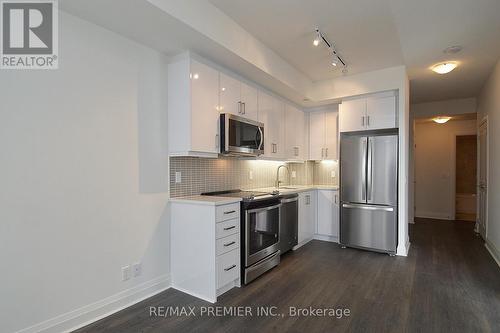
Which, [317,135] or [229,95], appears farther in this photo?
[317,135]

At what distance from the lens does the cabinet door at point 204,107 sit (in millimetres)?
2666

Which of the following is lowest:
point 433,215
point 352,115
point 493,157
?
point 433,215

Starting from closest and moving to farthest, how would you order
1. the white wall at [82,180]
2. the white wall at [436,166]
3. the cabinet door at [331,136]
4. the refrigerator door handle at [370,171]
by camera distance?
the white wall at [82,180] → the refrigerator door handle at [370,171] → the cabinet door at [331,136] → the white wall at [436,166]

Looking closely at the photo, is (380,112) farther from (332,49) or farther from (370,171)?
(332,49)

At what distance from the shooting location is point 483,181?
15.4 ft

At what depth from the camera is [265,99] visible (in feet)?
12.4

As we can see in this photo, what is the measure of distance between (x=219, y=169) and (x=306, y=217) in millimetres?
1785

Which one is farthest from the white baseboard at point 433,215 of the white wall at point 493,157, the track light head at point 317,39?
the track light head at point 317,39

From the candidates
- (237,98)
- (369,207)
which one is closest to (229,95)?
(237,98)

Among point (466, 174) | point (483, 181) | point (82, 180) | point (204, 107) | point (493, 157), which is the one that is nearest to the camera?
point (82, 180)

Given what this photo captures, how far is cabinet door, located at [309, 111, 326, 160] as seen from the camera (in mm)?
4891

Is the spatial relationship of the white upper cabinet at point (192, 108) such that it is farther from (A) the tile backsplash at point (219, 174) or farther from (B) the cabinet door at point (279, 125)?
(B) the cabinet door at point (279, 125)

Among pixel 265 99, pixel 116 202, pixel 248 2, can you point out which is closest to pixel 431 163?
pixel 265 99

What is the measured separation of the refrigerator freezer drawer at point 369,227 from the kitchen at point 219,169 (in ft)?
0.06
